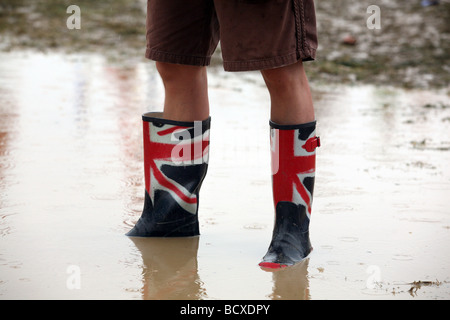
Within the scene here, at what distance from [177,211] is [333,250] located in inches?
19.5

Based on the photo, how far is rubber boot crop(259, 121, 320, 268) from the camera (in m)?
2.23

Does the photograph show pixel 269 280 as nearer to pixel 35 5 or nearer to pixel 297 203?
pixel 297 203

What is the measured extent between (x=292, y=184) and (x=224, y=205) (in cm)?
58

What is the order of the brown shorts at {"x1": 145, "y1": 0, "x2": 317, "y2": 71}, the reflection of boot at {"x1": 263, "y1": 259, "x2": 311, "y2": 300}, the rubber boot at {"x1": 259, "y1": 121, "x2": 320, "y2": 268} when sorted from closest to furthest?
the reflection of boot at {"x1": 263, "y1": 259, "x2": 311, "y2": 300} < the brown shorts at {"x1": 145, "y1": 0, "x2": 317, "y2": 71} < the rubber boot at {"x1": 259, "y1": 121, "x2": 320, "y2": 268}

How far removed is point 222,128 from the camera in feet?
13.6

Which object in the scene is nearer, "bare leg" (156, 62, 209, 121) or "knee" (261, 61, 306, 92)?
→ "knee" (261, 61, 306, 92)

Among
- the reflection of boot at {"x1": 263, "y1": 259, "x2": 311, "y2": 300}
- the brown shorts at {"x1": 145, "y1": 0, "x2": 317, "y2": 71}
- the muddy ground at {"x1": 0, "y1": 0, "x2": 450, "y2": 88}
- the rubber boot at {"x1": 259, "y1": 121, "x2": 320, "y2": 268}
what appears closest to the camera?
the reflection of boot at {"x1": 263, "y1": 259, "x2": 311, "y2": 300}

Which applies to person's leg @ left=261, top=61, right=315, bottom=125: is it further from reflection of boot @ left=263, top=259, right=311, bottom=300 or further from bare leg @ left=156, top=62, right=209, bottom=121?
reflection of boot @ left=263, top=259, right=311, bottom=300

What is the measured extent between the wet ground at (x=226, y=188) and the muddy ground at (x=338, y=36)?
62 mm

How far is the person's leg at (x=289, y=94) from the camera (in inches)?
86.1

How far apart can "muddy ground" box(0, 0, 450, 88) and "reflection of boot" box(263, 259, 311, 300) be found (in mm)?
3809

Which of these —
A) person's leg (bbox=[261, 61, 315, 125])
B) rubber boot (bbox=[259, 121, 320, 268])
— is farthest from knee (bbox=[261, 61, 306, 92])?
rubber boot (bbox=[259, 121, 320, 268])

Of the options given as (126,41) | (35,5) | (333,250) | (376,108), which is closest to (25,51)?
(126,41)

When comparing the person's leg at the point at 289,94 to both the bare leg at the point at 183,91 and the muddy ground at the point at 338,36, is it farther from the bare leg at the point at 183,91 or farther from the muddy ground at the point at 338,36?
the muddy ground at the point at 338,36
